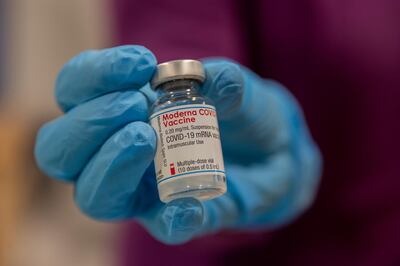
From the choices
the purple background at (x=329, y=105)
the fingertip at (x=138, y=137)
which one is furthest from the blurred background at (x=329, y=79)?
the fingertip at (x=138, y=137)

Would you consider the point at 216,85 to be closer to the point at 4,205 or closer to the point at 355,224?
the point at 355,224

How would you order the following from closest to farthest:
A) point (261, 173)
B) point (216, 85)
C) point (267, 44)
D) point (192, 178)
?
point (192, 178) → point (216, 85) → point (261, 173) → point (267, 44)

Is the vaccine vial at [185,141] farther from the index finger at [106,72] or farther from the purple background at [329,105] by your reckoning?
the purple background at [329,105]

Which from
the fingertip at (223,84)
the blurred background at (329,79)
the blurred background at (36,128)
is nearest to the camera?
the fingertip at (223,84)

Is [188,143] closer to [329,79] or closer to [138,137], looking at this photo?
[138,137]

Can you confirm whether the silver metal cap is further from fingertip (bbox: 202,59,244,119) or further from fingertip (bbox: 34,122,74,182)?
fingertip (bbox: 34,122,74,182)

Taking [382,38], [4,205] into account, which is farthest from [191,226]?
[4,205]

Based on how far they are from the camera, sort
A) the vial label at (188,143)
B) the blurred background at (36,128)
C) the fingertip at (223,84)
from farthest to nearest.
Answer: the blurred background at (36,128)
the fingertip at (223,84)
the vial label at (188,143)

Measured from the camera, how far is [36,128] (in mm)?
1417

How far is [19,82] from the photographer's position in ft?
4.94

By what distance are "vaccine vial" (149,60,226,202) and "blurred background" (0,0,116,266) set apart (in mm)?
876

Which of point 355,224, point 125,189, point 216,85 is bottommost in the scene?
point 355,224

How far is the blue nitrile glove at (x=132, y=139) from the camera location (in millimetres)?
594

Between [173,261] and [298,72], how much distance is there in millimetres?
439
